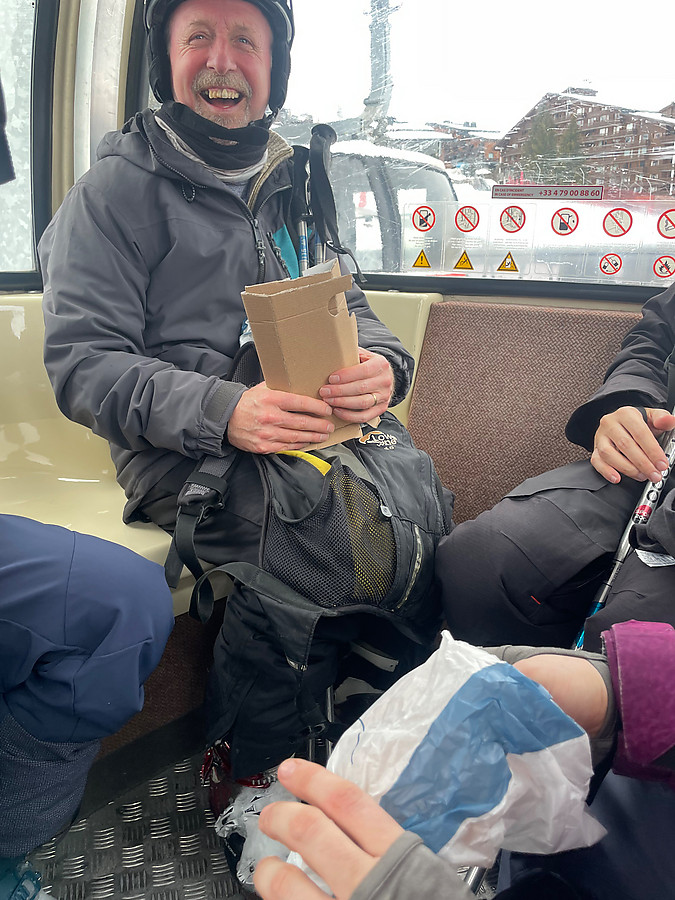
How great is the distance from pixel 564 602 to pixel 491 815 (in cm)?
105

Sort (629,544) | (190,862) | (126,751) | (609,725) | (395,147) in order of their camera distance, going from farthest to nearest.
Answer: (395,147) < (126,751) < (190,862) < (629,544) < (609,725)

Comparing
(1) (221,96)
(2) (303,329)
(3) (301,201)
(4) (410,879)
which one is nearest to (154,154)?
(1) (221,96)

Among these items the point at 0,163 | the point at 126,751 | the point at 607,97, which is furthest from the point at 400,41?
the point at 126,751

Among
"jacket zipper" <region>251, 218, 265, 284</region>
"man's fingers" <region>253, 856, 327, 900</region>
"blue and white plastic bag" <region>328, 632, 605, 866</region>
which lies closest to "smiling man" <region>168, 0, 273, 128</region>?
"jacket zipper" <region>251, 218, 265, 284</region>

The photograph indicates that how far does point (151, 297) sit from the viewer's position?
1.86 m

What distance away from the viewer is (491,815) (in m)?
0.65

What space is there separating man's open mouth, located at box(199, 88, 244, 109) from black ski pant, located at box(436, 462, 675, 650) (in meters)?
1.42

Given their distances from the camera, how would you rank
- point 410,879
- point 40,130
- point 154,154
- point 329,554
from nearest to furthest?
point 410,879 < point 329,554 < point 154,154 < point 40,130

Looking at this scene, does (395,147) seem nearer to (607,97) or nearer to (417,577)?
(607,97)

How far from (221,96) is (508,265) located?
124 cm

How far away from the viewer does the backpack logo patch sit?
5.93 ft

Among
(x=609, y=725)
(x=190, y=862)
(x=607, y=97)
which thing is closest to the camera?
(x=609, y=725)

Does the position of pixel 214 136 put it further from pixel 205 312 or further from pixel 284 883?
pixel 284 883

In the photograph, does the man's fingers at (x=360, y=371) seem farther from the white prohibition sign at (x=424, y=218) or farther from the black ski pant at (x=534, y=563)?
the white prohibition sign at (x=424, y=218)
